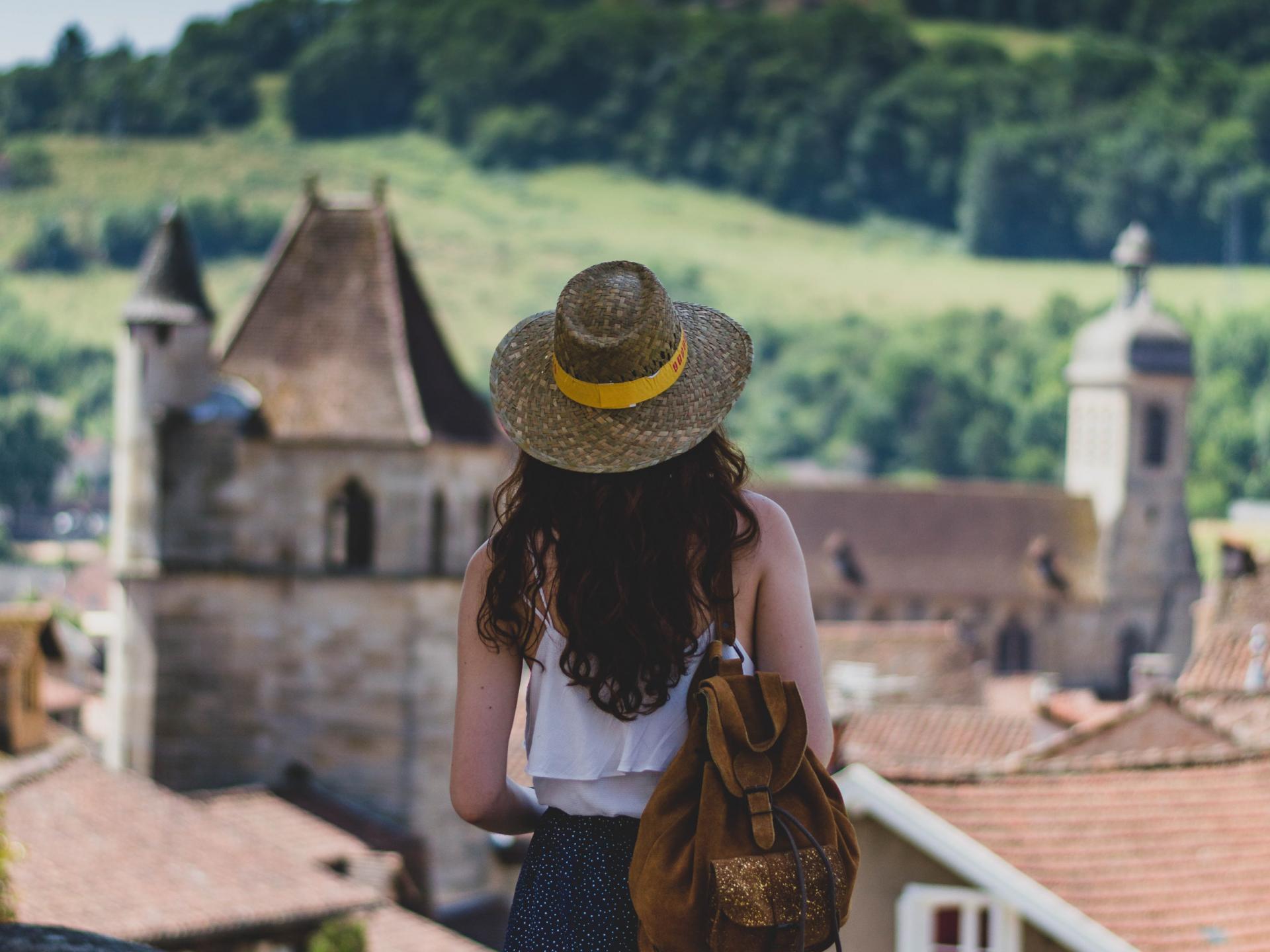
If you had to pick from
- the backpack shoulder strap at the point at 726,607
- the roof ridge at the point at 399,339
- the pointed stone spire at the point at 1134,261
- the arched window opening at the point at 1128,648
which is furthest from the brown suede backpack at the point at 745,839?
the pointed stone spire at the point at 1134,261

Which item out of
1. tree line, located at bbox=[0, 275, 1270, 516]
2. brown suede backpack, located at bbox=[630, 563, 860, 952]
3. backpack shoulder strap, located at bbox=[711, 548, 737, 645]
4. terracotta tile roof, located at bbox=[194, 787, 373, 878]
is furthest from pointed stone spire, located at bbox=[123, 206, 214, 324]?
tree line, located at bbox=[0, 275, 1270, 516]

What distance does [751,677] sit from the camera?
10.4 ft

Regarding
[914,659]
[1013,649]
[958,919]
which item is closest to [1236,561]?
[914,659]

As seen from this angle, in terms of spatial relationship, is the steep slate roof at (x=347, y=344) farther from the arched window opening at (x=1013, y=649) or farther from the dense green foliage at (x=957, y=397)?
the dense green foliage at (x=957, y=397)

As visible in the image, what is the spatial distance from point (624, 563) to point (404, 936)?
19.0 m

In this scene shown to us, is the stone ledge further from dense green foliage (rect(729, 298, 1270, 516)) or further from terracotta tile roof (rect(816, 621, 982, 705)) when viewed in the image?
dense green foliage (rect(729, 298, 1270, 516))

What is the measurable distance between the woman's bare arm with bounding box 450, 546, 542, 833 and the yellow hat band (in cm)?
28

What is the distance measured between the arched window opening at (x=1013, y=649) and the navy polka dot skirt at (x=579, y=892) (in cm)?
7443

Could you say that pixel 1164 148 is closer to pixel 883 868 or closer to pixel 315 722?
pixel 315 722

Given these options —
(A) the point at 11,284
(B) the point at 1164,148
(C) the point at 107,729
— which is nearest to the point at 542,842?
(C) the point at 107,729

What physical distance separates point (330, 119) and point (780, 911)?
200 meters

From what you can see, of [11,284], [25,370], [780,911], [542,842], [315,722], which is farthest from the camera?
[11,284]

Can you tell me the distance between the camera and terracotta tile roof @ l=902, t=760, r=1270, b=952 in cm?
915

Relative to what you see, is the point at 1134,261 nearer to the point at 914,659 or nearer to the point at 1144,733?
the point at 914,659
